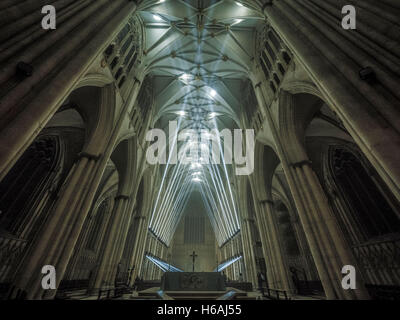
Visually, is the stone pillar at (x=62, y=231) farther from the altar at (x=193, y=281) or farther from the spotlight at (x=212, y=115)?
the spotlight at (x=212, y=115)

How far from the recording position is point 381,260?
10.1 m

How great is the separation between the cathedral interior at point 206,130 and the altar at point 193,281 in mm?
87

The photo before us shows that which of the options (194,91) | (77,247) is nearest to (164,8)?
(194,91)

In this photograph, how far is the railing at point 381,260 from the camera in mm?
9344

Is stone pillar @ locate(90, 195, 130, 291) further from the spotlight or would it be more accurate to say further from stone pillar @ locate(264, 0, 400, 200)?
the spotlight

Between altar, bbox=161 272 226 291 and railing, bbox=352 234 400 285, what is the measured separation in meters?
9.21

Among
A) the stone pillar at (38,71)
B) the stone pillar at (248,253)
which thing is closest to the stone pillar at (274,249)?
the stone pillar at (248,253)

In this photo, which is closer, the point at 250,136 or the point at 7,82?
the point at 7,82

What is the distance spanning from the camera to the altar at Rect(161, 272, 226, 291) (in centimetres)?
783

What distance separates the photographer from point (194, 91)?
18516mm

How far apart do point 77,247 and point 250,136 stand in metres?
16.3

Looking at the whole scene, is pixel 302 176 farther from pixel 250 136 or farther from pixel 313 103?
pixel 250 136

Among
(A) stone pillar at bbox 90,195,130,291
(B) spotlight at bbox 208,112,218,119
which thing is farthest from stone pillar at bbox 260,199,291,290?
(B) spotlight at bbox 208,112,218,119

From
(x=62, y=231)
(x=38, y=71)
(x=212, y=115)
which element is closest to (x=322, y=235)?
(x=62, y=231)
